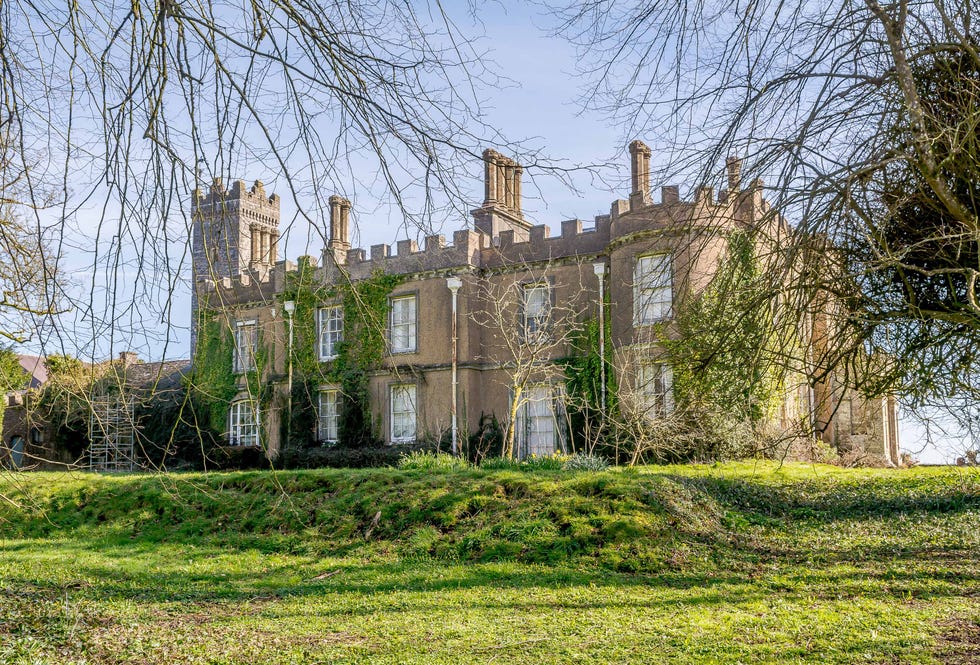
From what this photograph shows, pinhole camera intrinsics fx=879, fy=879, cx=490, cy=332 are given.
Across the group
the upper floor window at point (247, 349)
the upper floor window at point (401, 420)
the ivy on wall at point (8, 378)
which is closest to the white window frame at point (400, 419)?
the upper floor window at point (401, 420)

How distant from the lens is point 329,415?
24.1m

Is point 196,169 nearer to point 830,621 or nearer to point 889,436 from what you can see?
point 830,621

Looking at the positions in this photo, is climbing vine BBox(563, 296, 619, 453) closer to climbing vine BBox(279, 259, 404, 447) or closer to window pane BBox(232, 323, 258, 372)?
climbing vine BBox(279, 259, 404, 447)

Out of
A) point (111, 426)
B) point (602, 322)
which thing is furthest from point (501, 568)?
point (111, 426)

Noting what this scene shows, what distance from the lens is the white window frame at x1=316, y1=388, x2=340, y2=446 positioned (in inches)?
940

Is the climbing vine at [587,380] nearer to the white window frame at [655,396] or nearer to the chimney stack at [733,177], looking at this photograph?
the white window frame at [655,396]

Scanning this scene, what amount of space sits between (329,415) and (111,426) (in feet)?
18.4

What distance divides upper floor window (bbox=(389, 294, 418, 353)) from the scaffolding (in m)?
6.87

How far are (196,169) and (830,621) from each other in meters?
6.09

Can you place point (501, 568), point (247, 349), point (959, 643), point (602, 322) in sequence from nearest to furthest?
point (247, 349), point (959, 643), point (501, 568), point (602, 322)

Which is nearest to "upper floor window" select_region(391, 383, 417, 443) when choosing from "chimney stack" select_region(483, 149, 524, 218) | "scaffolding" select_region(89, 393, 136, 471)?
"scaffolding" select_region(89, 393, 136, 471)

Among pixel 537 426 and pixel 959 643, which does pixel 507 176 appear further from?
pixel 537 426

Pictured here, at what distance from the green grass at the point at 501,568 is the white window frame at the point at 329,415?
878 cm

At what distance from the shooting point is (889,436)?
22.6 m
